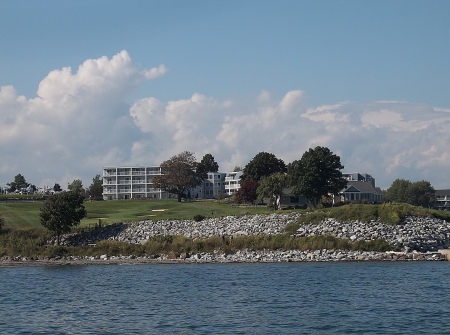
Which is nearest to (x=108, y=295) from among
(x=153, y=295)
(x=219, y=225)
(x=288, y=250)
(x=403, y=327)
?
(x=153, y=295)

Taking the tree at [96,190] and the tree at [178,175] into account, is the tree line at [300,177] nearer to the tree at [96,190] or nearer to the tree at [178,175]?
the tree at [178,175]

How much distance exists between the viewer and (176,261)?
55625 millimetres

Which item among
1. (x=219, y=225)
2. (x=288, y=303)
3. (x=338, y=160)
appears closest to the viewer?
(x=288, y=303)

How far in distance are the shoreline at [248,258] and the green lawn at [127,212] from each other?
59.8 ft

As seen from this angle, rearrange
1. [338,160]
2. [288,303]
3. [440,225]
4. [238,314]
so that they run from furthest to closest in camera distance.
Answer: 1. [338,160]
2. [440,225]
3. [288,303]
4. [238,314]

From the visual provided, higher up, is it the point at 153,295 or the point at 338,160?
the point at 338,160

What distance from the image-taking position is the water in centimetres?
2758

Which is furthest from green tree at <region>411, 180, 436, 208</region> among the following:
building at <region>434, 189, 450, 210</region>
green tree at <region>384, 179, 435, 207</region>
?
building at <region>434, 189, 450, 210</region>

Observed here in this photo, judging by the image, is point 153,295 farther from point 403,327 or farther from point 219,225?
point 219,225

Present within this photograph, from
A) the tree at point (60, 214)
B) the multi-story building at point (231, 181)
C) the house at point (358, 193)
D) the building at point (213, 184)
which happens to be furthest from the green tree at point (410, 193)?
the tree at point (60, 214)

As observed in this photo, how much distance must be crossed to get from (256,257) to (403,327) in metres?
28.7

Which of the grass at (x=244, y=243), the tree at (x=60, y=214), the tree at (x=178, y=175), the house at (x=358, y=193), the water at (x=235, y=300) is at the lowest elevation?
the water at (x=235, y=300)

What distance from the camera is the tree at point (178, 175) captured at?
132750 mm

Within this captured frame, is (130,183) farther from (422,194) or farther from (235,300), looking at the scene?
(235,300)
